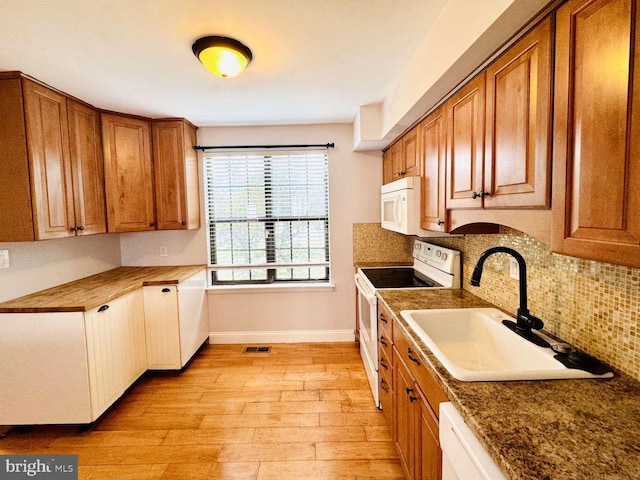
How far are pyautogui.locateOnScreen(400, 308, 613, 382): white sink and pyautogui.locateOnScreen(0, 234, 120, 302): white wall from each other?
268cm

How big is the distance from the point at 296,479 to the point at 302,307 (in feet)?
6.27

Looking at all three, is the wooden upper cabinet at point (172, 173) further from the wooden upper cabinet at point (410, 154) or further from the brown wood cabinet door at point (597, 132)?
the brown wood cabinet door at point (597, 132)

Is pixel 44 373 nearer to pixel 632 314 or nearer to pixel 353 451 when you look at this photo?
pixel 353 451

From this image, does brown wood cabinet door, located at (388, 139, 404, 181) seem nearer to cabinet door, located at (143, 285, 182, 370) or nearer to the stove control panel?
the stove control panel

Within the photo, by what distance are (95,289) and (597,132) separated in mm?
3077

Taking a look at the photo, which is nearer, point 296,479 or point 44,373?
point 296,479

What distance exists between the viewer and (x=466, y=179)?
155 centimetres

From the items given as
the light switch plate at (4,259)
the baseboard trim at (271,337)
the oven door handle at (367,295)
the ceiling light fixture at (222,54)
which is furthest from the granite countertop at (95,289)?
the ceiling light fixture at (222,54)

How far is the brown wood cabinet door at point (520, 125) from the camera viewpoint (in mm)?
1013

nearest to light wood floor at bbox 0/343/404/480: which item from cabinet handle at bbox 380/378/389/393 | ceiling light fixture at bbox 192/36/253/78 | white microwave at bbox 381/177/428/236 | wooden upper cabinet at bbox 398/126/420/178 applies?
cabinet handle at bbox 380/378/389/393

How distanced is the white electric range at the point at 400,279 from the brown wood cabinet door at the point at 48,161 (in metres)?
2.36

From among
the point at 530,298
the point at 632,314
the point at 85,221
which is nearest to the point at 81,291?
the point at 85,221

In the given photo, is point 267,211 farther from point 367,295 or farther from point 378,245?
point 367,295

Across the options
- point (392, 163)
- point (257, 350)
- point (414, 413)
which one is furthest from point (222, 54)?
point (257, 350)
